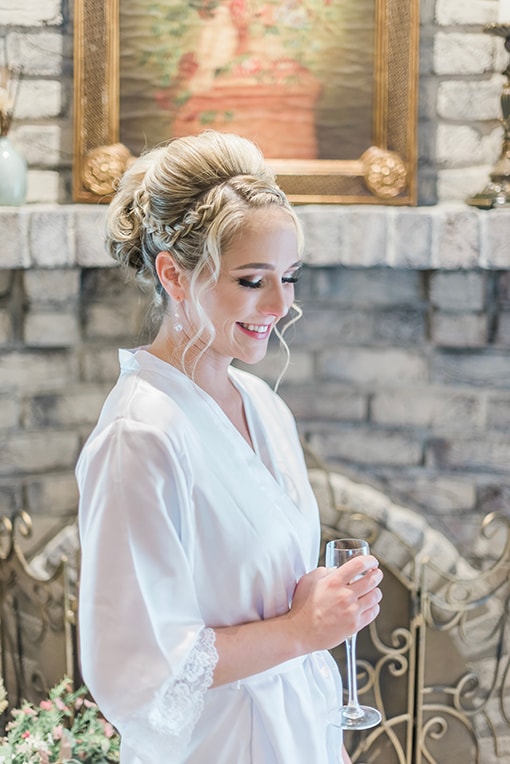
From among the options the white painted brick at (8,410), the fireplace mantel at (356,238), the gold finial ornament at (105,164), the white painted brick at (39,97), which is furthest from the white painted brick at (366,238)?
the white painted brick at (8,410)

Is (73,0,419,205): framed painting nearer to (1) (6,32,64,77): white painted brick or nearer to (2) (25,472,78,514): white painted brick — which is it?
(1) (6,32,64,77): white painted brick

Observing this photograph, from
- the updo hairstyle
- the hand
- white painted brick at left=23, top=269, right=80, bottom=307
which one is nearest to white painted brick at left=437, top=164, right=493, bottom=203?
white painted brick at left=23, top=269, right=80, bottom=307

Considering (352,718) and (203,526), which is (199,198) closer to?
(203,526)

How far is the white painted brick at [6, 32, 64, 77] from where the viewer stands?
7.30 feet

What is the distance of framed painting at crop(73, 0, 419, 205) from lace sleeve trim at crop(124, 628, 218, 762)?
4.56ft

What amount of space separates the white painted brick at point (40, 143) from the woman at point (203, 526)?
0.99 metres

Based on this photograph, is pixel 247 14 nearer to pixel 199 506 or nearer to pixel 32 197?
pixel 32 197

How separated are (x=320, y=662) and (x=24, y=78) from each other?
1.59 metres

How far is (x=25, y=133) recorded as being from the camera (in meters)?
2.26

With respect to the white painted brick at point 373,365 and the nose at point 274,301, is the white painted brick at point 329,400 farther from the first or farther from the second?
the nose at point 274,301

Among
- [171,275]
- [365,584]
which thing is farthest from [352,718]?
[171,275]

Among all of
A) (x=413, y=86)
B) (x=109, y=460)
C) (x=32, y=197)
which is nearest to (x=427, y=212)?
(x=413, y=86)

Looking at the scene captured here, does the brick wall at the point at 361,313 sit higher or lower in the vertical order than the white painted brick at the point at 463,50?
lower

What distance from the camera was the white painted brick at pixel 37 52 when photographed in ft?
7.30
